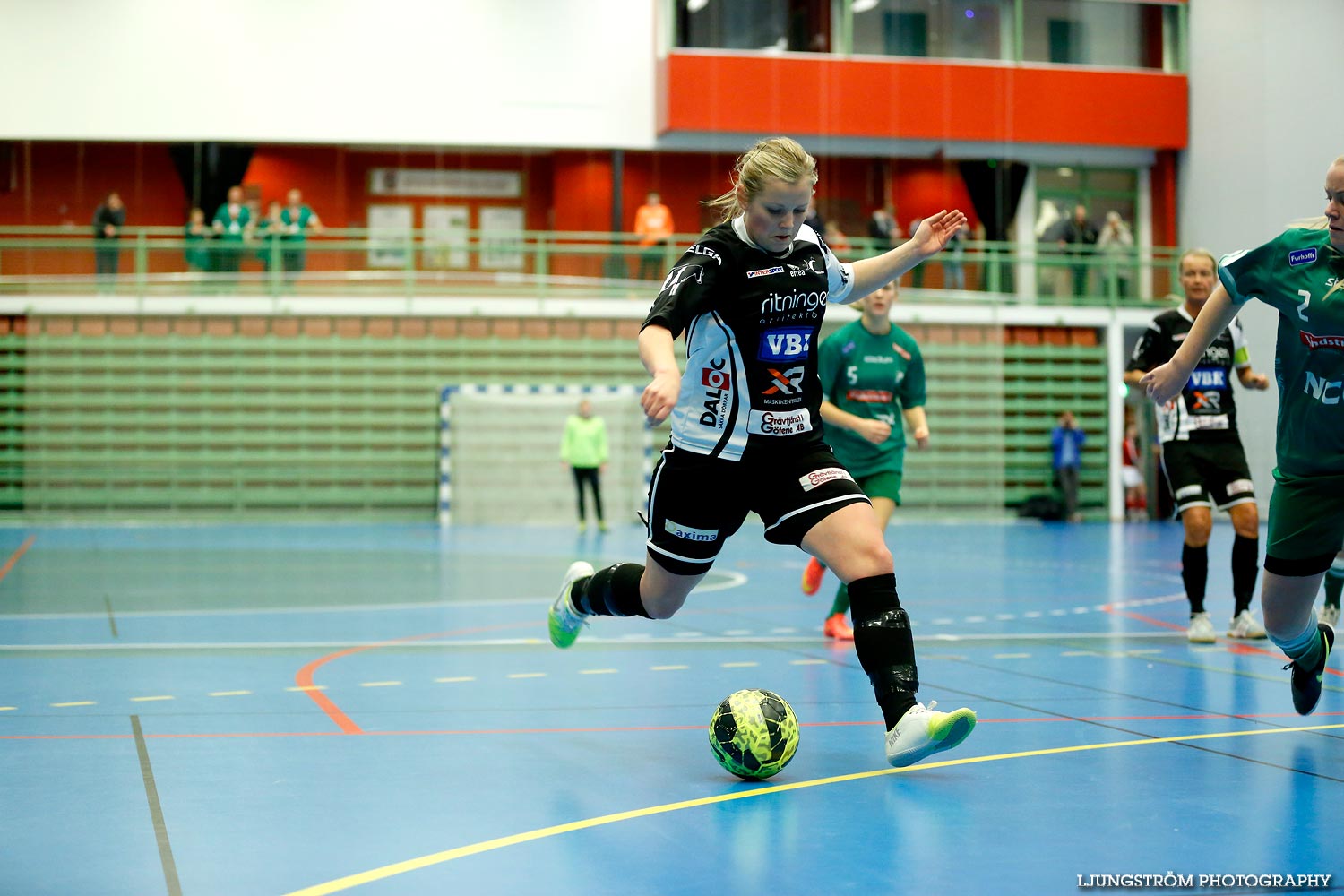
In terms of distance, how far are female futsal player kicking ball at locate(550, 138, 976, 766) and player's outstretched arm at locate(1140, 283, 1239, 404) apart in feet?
3.37

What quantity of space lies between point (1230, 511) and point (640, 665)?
3.94 metres

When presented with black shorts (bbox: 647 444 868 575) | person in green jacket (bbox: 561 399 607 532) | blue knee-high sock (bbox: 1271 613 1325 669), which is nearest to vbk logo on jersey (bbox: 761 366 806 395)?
black shorts (bbox: 647 444 868 575)

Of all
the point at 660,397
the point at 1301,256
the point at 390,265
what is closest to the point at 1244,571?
the point at 1301,256

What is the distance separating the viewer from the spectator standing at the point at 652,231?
81.1ft

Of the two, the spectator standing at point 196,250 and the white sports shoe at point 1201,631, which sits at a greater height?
the spectator standing at point 196,250

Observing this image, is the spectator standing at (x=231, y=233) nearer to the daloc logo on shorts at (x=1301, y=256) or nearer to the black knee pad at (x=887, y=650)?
the black knee pad at (x=887, y=650)

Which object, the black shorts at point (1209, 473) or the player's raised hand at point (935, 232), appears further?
the black shorts at point (1209, 473)

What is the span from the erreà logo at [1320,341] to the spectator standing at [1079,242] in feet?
73.4

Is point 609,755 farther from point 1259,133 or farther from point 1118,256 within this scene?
point 1259,133

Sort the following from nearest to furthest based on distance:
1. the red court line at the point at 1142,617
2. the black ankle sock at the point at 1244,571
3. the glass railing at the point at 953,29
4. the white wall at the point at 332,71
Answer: the black ankle sock at the point at 1244,571, the red court line at the point at 1142,617, the white wall at the point at 332,71, the glass railing at the point at 953,29

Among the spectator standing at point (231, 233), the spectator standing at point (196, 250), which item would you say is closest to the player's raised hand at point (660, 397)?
the spectator standing at point (231, 233)

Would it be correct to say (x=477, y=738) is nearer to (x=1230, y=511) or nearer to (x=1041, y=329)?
(x=1230, y=511)

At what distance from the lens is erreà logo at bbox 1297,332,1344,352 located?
505 centimetres

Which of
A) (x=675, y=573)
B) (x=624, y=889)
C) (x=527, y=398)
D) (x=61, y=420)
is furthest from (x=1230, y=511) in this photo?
(x=61, y=420)
